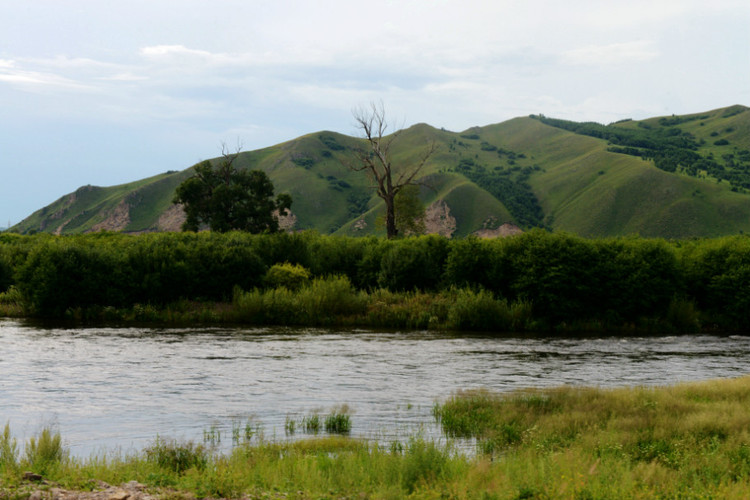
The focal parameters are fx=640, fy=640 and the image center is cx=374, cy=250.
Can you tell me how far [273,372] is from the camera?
77.7 ft

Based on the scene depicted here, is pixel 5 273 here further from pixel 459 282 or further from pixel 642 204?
pixel 642 204

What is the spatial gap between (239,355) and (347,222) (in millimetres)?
154784

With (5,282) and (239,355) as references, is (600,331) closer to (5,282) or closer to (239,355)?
(239,355)

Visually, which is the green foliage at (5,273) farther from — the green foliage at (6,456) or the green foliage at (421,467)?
the green foliage at (421,467)

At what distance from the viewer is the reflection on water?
650 inches

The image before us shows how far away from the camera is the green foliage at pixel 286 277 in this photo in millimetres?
42031

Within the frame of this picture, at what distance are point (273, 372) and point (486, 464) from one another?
14.2 meters

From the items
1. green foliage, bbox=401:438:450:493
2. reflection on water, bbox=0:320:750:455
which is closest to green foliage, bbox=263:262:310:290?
reflection on water, bbox=0:320:750:455

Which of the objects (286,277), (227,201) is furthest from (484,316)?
(227,201)

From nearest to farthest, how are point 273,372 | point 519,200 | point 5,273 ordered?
point 273,372 → point 5,273 → point 519,200

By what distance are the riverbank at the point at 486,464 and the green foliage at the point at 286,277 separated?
89.0 ft

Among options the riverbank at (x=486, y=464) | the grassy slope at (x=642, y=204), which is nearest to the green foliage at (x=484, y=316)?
the riverbank at (x=486, y=464)

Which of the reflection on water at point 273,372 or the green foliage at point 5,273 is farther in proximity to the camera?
the green foliage at point 5,273

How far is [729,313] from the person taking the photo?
132ft
